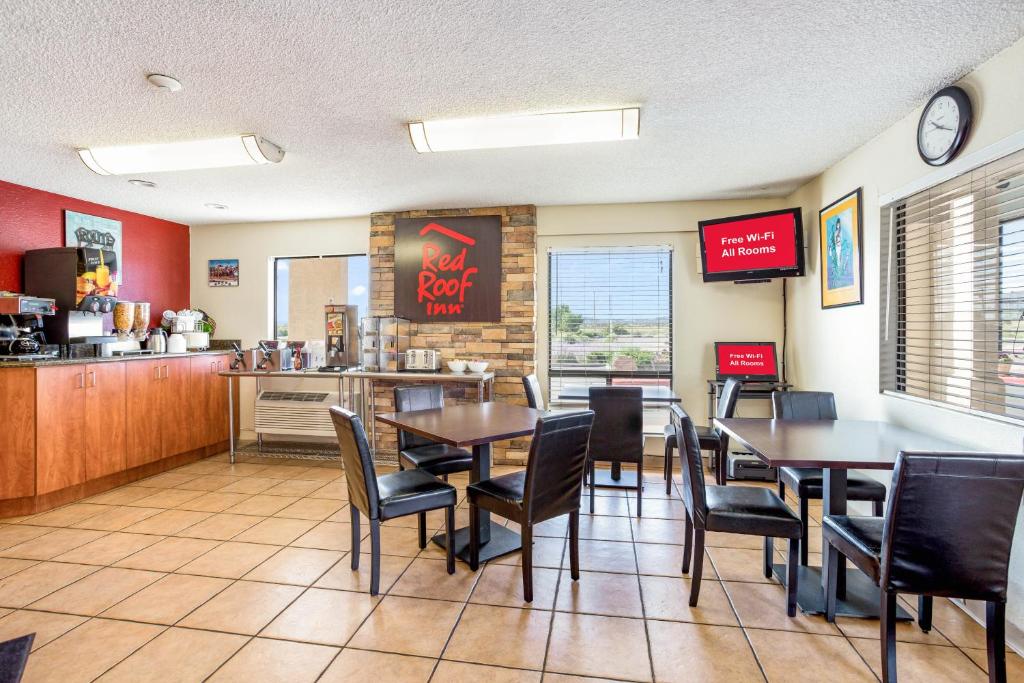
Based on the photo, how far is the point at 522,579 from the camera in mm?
2734

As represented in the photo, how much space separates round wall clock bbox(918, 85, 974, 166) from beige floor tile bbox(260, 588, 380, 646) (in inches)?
148

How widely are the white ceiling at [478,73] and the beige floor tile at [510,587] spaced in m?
2.64

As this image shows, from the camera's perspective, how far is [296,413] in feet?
18.6

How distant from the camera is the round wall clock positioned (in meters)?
2.58

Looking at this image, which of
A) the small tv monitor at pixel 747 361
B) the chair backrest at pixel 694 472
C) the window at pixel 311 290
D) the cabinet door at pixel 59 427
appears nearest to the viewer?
the chair backrest at pixel 694 472

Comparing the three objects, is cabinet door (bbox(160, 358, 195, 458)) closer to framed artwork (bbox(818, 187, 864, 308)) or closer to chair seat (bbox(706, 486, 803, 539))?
chair seat (bbox(706, 486, 803, 539))

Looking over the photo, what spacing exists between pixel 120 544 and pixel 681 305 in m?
4.88

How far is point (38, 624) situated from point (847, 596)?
3.83 m

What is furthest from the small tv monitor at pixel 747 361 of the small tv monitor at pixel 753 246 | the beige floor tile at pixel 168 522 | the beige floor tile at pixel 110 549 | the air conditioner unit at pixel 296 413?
the beige floor tile at pixel 110 549

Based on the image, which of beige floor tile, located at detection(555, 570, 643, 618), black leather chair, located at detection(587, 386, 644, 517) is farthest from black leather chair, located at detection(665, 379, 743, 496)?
beige floor tile, located at detection(555, 570, 643, 618)

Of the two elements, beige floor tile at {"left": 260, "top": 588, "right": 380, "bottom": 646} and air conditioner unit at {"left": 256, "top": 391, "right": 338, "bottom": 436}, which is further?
air conditioner unit at {"left": 256, "top": 391, "right": 338, "bottom": 436}

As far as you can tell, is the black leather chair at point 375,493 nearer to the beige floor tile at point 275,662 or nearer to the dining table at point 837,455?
the beige floor tile at point 275,662

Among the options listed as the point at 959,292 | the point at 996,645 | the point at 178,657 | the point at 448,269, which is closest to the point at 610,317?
the point at 448,269

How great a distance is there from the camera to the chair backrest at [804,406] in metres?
3.44
